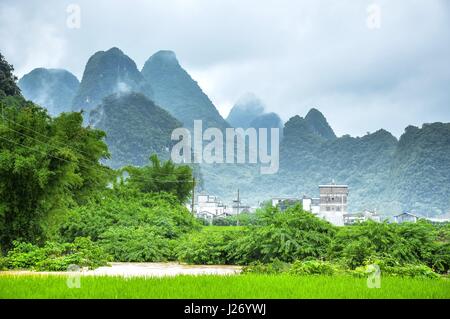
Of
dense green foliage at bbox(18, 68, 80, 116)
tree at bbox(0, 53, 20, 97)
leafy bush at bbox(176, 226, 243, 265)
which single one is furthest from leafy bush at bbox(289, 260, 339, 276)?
dense green foliage at bbox(18, 68, 80, 116)

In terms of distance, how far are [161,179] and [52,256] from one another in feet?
58.1

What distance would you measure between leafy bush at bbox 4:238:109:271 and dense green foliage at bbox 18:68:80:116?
361ft

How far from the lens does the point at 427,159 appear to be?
245 feet

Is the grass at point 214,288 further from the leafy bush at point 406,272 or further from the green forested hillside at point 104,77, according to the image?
the green forested hillside at point 104,77

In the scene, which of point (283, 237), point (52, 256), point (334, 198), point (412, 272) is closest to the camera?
point (412, 272)

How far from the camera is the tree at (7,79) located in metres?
33.0

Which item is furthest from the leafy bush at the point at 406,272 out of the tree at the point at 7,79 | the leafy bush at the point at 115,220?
the tree at the point at 7,79

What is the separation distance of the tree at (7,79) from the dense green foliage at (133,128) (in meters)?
35.5

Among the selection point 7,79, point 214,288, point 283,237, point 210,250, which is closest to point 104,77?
point 7,79

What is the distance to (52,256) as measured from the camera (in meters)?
11.5

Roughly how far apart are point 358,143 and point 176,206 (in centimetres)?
7892

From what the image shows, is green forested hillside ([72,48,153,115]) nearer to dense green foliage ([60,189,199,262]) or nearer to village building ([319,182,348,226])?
village building ([319,182,348,226])

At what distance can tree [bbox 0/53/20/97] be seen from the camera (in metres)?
33.0

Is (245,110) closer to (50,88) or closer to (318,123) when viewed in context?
(318,123)
